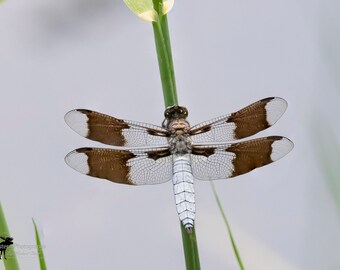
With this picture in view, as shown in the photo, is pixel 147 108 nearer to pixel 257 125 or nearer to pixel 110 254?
pixel 110 254

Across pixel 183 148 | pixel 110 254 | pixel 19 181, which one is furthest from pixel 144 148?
pixel 19 181

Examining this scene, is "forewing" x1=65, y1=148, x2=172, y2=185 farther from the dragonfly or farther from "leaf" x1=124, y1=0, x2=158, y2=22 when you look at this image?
"leaf" x1=124, y1=0, x2=158, y2=22

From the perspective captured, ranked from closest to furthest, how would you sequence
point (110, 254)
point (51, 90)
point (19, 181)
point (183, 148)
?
point (183, 148), point (110, 254), point (19, 181), point (51, 90)

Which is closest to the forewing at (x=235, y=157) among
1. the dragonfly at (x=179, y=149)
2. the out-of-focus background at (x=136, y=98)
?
the dragonfly at (x=179, y=149)

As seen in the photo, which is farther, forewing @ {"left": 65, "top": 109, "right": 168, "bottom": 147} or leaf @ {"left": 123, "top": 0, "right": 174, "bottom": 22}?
forewing @ {"left": 65, "top": 109, "right": 168, "bottom": 147}

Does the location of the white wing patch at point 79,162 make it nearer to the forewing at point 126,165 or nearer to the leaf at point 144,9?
the forewing at point 126,165

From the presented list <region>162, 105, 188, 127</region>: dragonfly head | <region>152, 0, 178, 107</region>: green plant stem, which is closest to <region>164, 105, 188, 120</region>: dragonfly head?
<region>162, 105, 188, 127</region>: dragonfly head

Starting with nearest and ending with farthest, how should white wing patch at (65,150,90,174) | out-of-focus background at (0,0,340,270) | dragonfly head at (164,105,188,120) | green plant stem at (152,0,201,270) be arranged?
green plant stem at (152,0,201,270) < dragonfly head at (164,105,188,120) < white wing patch at (65,150,90,174) < out-of-focus background at (0,0,340,270)

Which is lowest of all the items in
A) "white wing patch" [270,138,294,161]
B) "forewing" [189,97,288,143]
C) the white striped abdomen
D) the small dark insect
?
the small dark insect
